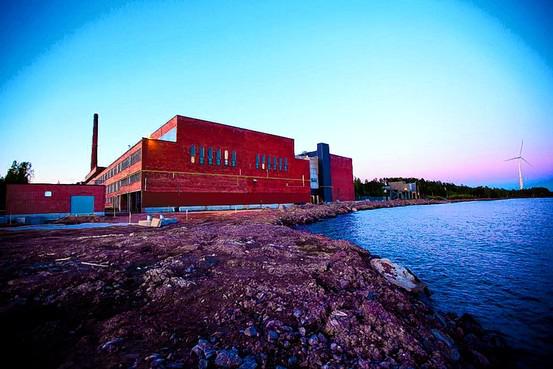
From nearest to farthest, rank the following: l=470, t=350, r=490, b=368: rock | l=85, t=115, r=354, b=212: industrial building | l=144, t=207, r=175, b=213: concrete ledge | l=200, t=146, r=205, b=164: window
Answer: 1. l=470, t=350, r=490, b=368: rock
2. l=144, t=207, r=175, b=213: concrete ledge
3. l=85, t=115, r=354, b=212: industrial building
4. l=200, t=146, r=205, b=164: window

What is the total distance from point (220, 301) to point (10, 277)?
6.48 meters

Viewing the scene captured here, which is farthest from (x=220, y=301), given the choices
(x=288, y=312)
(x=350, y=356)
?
(x=350, y=356)

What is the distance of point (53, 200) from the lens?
30.0m

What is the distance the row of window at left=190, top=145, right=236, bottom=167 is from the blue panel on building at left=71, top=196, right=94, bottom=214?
1432 centimetres

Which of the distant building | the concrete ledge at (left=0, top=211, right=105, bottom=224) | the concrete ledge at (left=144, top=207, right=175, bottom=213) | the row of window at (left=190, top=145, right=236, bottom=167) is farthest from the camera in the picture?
the distant building

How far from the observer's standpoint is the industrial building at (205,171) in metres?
35.8

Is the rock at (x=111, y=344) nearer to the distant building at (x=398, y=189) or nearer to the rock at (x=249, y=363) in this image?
the rock at (x=249, y=363)

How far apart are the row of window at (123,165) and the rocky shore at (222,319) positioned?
31.2m

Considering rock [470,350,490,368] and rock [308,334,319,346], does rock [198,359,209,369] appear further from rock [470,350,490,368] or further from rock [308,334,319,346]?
rock [470,350,490,368]

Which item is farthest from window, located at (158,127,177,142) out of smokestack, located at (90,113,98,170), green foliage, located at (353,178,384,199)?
green foliage, located at (353,178,384,199)

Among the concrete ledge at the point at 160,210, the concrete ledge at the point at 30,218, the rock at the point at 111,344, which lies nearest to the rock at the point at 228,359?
the rock at the point at 111,344

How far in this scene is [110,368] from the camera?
3326 millimetres

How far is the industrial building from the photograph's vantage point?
35750mm

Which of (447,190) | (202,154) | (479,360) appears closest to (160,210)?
(202,154)
